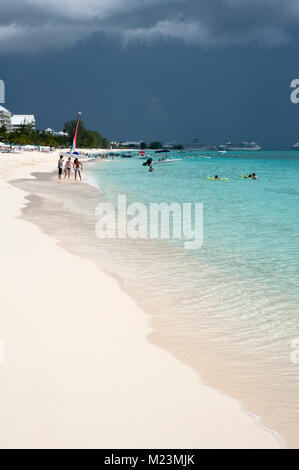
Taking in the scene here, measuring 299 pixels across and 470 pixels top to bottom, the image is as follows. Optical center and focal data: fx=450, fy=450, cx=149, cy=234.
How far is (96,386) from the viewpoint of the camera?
4.94 meters

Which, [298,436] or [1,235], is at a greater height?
[1,235]

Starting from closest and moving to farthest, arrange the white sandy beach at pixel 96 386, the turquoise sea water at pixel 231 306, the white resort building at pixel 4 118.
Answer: the white sandy beach at pixel 96 386 < the turquoise sea water at pixel 231 306 < the white resort building at pixel 4 118

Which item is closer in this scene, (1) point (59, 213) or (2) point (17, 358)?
(2) point (17, 358)

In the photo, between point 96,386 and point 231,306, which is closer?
point 96,386

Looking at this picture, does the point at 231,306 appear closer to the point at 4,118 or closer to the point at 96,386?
the point at 96,386

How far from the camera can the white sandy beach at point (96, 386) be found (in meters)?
4.12

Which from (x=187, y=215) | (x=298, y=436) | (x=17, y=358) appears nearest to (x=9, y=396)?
(x=17, y=358)

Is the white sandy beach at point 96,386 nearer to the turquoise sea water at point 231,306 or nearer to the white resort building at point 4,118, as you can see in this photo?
the turquoise sea water at point 231,306

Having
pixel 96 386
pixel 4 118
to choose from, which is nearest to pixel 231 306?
pixel 96 386

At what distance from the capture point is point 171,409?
15.1 ft

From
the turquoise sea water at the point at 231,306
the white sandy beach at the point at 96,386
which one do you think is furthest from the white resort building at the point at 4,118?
the white sandy beach at the point at 96,386

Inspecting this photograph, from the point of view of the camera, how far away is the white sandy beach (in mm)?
4121

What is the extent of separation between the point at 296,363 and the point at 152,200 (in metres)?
23.2
